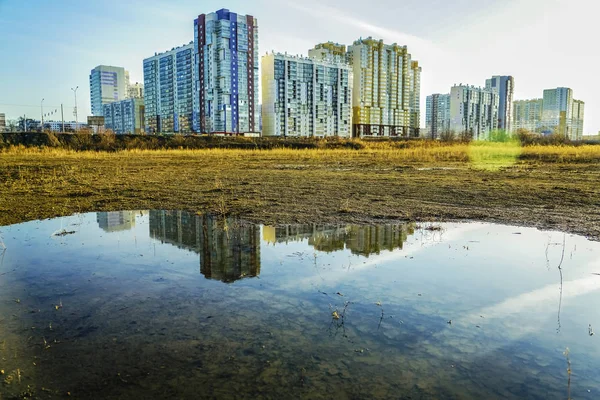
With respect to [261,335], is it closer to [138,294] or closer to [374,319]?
[374,319]

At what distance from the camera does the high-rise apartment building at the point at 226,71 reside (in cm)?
7762

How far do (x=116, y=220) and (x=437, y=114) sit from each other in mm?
133129

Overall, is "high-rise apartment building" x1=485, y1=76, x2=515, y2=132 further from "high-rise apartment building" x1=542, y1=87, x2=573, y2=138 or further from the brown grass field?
the brown grass field

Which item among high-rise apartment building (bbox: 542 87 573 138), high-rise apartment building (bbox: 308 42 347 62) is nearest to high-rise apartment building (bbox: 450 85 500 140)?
high-rise apartment building (bbox: 542 87 573 138)

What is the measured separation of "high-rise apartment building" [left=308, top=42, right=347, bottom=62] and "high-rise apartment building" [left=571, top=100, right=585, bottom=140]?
81447mm

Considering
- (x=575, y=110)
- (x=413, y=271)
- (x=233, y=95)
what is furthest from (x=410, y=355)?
(x=575, y=110)

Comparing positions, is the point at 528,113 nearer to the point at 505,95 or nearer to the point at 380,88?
the point at 505,95

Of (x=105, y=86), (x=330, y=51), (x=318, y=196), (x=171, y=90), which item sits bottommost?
(x=318, y=196)

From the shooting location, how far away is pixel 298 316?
4062 millimetres

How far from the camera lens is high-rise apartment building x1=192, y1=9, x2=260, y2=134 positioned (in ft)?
255

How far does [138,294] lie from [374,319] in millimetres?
2435

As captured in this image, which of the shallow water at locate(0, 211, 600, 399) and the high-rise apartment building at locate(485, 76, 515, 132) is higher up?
the high-rise apartment building at locate(485, 76, 515, 132)

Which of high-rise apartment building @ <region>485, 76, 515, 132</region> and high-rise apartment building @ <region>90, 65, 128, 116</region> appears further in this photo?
high-rise apartment building @ <region>90, 65, 128, 116</region>

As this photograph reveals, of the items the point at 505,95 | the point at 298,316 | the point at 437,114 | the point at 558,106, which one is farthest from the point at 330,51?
the point at 298,316
